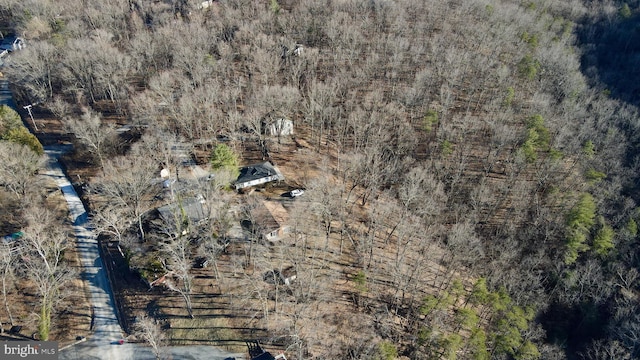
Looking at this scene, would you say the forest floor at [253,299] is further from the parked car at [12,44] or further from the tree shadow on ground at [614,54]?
the tree shadow on ground at [614,54]

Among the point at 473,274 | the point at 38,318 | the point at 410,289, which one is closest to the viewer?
the point at 38,318

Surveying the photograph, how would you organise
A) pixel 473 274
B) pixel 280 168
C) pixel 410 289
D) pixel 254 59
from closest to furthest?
pixel 410 289
pixel 473 274
pixel 280 168
pixel 254 59

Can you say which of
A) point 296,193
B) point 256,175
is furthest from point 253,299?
point 256,175

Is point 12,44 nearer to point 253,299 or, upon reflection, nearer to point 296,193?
point 296,193

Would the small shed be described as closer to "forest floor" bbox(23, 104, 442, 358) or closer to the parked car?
"forest floor" bbox(23, 104, 442, 358)

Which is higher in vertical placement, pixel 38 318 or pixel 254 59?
pixel 254 59

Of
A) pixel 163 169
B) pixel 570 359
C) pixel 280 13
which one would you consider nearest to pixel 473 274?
pixel 570 359

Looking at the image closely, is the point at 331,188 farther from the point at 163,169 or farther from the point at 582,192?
the point at 582,192
